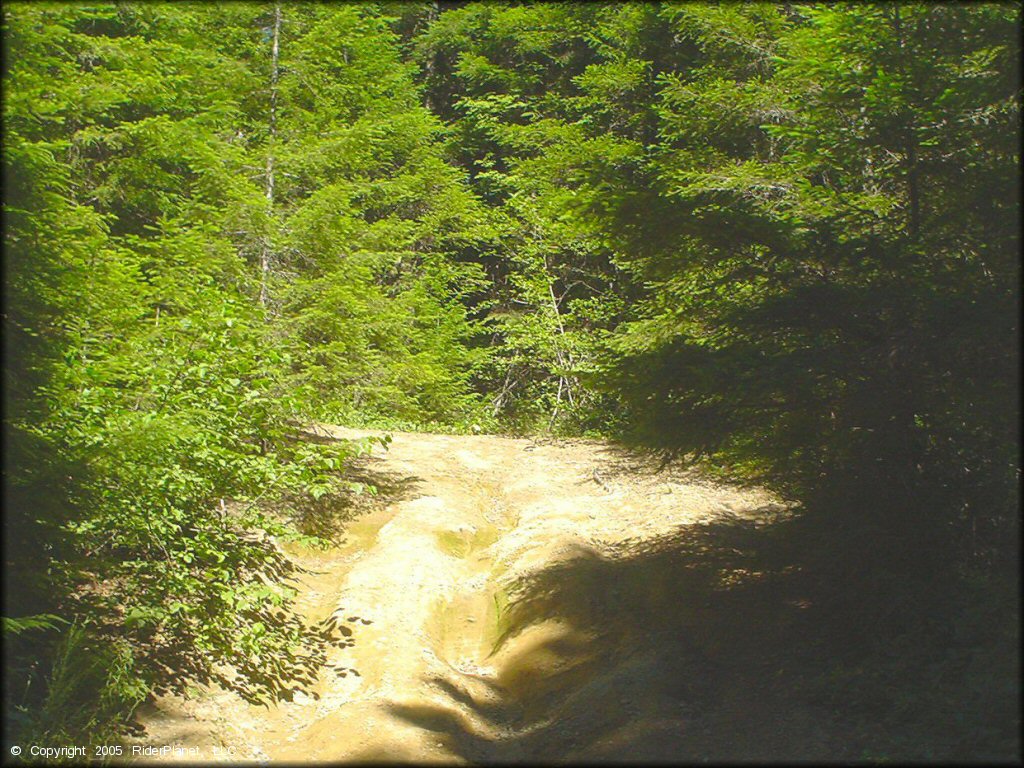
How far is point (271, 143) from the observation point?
49.9 feet

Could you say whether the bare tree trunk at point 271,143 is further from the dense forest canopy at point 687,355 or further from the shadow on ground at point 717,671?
the shadow on ground at point 717,671

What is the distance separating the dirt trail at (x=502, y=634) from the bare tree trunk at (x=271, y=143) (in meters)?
4.04

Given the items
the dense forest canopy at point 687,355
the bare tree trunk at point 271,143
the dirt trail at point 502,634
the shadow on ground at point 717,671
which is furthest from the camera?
the bare tree trunk at point 271,143

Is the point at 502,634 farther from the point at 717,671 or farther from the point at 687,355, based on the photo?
the point at 687,355

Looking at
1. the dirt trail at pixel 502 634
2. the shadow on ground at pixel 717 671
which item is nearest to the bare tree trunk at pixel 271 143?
the dirt trail at pixel 502 634

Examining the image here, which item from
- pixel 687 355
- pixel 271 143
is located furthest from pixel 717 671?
pixel 271 143

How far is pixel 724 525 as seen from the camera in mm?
11008

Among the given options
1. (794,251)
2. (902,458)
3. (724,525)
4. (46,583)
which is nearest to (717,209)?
(794,251)

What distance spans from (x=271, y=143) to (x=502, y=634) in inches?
432

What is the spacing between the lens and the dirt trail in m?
6.63

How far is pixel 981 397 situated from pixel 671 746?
3.53 meters

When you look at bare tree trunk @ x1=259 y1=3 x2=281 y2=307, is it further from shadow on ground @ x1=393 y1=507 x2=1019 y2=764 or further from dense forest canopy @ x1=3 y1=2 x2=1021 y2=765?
shadow on ground @ x1=393 y1=507 x2=1019 y2=764

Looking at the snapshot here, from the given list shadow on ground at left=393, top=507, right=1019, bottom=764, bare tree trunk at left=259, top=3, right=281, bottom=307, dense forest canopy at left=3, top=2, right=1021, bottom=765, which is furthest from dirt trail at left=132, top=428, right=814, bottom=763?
bare tree trunk at left=259, top=3, right=281, bottom=307

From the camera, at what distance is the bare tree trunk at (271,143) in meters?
13.5
